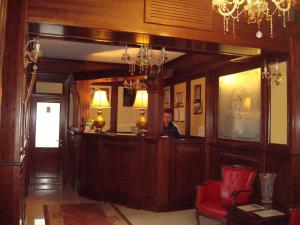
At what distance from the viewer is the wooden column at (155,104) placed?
5.46m

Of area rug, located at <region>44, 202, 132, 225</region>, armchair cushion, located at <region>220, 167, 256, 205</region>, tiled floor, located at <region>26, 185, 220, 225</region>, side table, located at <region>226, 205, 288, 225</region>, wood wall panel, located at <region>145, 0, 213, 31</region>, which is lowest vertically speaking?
tiled floor, located at <region>26, 185, 220, 225</region>

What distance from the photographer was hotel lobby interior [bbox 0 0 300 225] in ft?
9.68

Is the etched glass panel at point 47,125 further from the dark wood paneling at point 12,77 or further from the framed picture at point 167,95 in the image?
the dark wood paneling at point 12,77

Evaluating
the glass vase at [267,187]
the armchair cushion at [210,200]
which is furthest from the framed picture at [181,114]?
the glass vase at [267,187]

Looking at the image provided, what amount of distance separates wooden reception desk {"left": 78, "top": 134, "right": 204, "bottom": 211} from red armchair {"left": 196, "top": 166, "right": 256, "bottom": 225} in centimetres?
96

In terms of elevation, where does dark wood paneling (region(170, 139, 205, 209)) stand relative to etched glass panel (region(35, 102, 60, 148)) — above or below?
below

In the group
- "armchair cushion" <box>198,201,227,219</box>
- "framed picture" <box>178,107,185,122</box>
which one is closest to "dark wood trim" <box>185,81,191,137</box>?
"framed picture" <box>178,107,185,122</box>

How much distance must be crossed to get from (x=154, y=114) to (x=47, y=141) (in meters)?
3.13

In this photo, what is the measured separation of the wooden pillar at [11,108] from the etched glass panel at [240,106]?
3191 mm

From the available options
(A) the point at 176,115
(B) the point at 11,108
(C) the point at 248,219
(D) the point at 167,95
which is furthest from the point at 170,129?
(B) the point at 11,108

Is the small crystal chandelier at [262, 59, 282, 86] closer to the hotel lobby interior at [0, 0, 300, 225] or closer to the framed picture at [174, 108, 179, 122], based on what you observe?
the hotel lobby interior at [0, 0, 300, 225]

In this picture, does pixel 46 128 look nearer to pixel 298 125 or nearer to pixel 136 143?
pixel 136 143

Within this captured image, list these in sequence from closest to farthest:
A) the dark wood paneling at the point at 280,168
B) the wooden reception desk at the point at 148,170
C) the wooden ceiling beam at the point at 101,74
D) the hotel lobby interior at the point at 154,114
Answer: the hotel lobby interior at the point at 154,114 < the dark wood paneling at the point at 280,168 < the wooden reception desk at the point at 148,170 < the wooden ceiling beam at the point at 101,74

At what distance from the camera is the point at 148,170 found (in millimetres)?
5320
